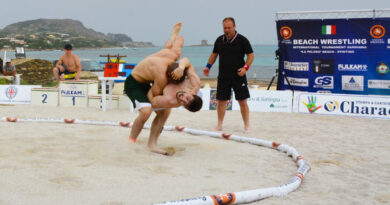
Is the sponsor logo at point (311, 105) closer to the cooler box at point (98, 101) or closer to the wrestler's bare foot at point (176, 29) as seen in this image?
the cooler box at point (98, 101)

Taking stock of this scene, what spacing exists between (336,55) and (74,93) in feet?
19.3

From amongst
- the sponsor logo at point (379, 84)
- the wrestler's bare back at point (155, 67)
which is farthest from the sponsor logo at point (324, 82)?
the wrestler's bare back at point (155, 67)

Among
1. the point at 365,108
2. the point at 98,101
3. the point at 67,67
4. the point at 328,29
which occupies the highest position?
the point at 328,29

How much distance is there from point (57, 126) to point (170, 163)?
2873mm

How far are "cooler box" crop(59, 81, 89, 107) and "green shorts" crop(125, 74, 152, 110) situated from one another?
15.7 ft

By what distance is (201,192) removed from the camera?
3.55 m

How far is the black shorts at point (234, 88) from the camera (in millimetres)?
6730

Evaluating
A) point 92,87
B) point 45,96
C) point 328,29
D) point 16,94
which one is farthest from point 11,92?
point 328,29

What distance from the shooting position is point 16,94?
10.5 metres

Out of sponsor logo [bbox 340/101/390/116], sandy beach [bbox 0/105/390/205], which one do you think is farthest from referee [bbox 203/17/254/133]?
sponsor logo [bbox 340/101/390/116]

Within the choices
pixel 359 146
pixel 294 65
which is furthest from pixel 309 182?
pixel 294 65

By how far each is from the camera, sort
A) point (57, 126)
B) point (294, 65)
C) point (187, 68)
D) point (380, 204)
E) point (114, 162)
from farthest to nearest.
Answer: point (294, 65) < point (57, 126) < point (187, 68) < point (114, 162) < point (380, 204)

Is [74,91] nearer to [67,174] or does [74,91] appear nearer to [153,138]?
[153,138]

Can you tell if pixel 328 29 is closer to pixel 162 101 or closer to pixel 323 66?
pixel 323 66
